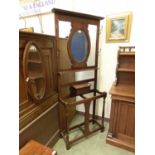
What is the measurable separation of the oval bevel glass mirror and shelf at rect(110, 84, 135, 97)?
1.95 ft

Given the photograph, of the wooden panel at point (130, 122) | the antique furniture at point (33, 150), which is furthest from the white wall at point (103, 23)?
the antique furniture at point (33, 150)

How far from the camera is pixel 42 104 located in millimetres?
1570

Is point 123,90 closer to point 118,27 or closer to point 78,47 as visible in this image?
point 78,47

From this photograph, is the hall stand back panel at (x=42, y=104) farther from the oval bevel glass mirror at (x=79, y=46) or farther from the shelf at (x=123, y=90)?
the shelf at (x=123, y=90)

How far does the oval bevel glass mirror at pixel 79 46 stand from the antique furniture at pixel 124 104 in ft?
1.58

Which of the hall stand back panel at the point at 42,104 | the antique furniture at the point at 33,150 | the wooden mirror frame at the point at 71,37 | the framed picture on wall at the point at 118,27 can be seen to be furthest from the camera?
the framed picture on wall at the point at 118,27

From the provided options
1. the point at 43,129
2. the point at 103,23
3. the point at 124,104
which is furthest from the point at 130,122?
the point at 103,23

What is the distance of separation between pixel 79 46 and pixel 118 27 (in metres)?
0.70

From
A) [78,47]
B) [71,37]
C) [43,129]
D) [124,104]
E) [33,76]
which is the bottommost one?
[43,129]

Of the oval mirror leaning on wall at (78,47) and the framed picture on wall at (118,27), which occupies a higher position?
the framed picture on wall at (118,27)

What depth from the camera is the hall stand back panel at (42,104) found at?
4.05ft
